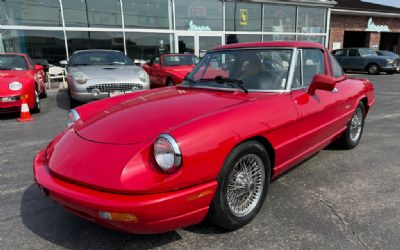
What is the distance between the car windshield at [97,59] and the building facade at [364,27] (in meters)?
17.9

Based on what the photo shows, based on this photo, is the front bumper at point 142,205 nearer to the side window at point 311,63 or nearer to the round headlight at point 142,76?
the side window at point 311,63

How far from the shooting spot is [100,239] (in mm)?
2375

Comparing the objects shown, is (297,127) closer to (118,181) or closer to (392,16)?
(118,181)

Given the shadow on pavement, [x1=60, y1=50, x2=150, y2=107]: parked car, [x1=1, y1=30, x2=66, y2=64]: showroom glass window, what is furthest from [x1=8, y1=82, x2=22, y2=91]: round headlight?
[x1=1, y1=30, x2=66, y2=64]: showroom glass window

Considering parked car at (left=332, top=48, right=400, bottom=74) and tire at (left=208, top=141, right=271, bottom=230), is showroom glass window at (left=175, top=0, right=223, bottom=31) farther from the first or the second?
tire at (left=208, top=141, right=271, bottom=230)

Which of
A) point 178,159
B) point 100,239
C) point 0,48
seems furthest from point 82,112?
point 0,48

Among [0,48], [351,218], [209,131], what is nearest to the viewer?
[209,131]

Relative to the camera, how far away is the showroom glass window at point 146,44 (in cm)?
1418

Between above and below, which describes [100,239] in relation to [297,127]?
below

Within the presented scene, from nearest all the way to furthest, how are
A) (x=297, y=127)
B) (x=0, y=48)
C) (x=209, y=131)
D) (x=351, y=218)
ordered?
1. (x=209, y=131)
2. (x=351, y=218)
3. (x=297, y=127)
4. (x=0, y=48)

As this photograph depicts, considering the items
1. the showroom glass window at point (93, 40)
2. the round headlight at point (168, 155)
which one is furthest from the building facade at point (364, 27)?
the round headlight at point (168, 155)

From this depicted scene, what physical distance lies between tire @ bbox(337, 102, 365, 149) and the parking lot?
16cm

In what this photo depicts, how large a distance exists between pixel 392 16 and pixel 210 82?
26552 mm

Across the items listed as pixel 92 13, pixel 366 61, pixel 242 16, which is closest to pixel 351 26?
pixel 366 61
